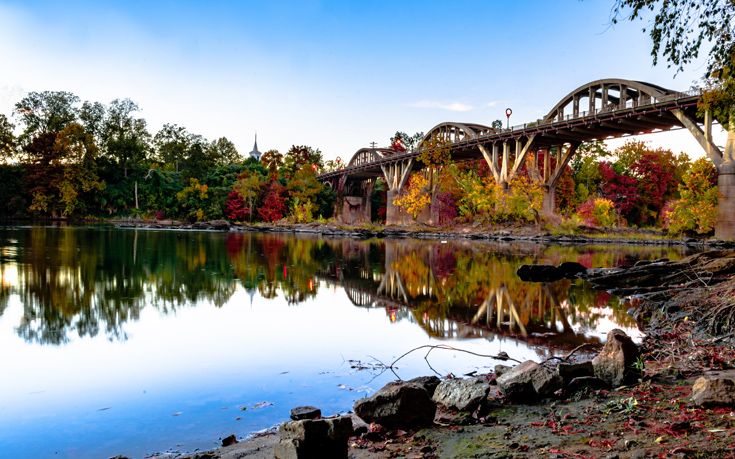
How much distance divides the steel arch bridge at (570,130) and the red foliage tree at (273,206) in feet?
41.2

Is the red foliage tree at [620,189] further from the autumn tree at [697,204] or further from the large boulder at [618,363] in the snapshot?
the large boulder at [618,363]

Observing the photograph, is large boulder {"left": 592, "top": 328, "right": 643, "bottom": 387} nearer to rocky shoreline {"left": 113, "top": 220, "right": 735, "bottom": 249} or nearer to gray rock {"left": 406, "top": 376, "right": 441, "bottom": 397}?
gray rock {"left": 406, "top": 376, "right": 441, "bottom": 397}

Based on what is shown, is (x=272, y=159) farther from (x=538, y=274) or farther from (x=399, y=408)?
(x=399, y=408)

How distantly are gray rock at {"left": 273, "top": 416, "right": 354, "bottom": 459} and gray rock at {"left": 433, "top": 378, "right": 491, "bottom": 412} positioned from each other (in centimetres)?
128

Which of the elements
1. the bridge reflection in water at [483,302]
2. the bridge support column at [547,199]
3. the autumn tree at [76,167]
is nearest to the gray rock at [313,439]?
the bridge reflection in water at [483,302]

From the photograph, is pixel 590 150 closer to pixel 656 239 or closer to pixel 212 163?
pixel 656 239

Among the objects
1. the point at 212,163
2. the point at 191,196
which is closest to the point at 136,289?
the point at 191,196

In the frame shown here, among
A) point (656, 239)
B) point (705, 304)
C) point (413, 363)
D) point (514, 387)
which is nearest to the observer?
point (514, 387)

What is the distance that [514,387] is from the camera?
4.56 m

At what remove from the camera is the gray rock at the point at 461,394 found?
430 centimetres

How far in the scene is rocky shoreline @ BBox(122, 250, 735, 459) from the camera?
3.27 metres

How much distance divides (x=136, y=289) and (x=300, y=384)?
298 inches

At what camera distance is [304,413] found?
13.8 feet

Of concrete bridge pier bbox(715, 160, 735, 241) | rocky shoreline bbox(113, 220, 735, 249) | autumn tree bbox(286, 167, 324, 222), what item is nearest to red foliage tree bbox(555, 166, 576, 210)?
rocky shoreline bbox(113, 220, 735, 249)
